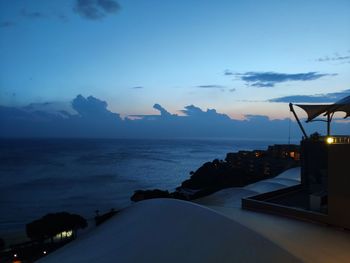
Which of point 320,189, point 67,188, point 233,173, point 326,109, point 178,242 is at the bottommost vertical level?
point 67,188

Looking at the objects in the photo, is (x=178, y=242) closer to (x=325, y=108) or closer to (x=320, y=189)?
(x=320, y=189)

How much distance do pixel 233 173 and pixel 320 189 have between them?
104 feet

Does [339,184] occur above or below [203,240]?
above

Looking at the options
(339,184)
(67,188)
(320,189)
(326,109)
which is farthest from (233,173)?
(339,184)

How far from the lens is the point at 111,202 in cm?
4603

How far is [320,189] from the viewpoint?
11.8m

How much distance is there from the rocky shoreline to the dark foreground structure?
16.4m

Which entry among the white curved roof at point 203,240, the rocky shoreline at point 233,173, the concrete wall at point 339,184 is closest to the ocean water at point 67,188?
the rocky shoreline at point 233,173

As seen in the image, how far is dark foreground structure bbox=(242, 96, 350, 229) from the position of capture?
27.7 feet

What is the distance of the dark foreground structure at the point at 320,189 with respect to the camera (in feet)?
27.7

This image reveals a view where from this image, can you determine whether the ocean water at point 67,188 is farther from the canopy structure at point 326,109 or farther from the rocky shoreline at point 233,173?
the canopy structure at point 326,109

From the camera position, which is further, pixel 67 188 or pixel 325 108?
pixel 67 188

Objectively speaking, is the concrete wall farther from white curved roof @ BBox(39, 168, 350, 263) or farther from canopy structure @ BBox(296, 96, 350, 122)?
→ canopy structure @ BBox(296, 96, 350, 122)

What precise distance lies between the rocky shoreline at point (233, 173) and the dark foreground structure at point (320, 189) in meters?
16.4
